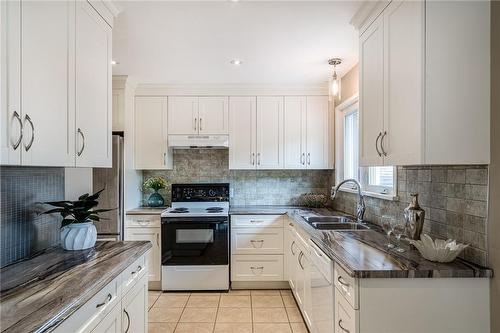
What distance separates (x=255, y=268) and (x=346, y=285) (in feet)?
6.71

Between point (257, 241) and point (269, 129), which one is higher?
point (269, 129)

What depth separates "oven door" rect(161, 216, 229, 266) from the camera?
337cm

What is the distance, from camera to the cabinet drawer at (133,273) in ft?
5.23

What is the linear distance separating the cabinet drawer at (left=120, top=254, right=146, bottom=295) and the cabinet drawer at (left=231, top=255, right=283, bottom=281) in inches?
66.0

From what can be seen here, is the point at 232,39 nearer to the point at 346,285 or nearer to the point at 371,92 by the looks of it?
the point at 371,92

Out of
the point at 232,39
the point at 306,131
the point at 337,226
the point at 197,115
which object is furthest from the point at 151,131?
the point at 337,226

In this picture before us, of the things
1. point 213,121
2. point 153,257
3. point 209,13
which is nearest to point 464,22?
point 209,13

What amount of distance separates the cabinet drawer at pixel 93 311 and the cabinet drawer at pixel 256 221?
2004 mm

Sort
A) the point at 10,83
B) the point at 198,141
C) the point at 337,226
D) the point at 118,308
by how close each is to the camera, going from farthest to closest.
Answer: the point at 198,141 < the point at 337,226 < the point at 118,308 < the point at 10,83

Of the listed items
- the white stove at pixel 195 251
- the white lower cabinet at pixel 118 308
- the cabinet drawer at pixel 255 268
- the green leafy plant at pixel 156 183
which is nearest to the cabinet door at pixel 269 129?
the white stove at pixel 195 251

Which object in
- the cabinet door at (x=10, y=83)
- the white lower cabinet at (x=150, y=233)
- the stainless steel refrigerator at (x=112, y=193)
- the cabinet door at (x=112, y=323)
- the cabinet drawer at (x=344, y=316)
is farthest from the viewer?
the white lower cabinet at (x=150, y=233)

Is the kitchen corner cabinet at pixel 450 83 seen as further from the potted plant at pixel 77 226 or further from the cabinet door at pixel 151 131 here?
the cabinet door at pixel 151 131

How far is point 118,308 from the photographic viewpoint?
152cm

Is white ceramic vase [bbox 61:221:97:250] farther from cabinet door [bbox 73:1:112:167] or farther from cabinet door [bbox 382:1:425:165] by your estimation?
cabinet door [bbox 382:1:425:165]
